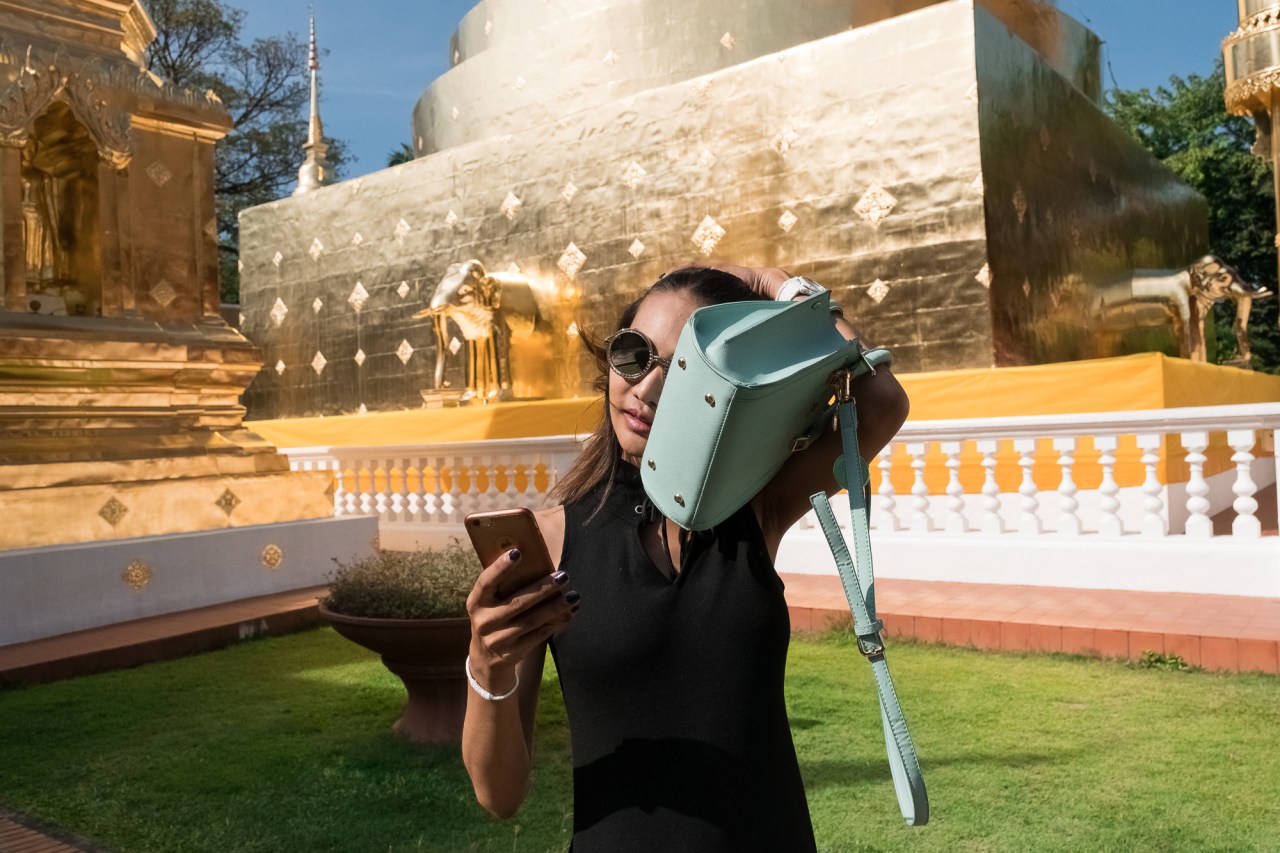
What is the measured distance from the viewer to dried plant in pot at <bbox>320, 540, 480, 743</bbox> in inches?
132

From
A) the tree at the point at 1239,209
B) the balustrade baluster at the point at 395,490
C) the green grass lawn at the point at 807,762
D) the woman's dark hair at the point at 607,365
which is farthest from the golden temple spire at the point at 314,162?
the tree at the point at 1239,209

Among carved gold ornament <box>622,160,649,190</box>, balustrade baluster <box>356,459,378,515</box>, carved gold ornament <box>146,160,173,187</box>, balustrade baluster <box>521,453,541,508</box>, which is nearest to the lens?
carved gold ornament <box>146,160,173,187</box>

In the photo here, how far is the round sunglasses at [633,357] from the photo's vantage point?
45.7 inches

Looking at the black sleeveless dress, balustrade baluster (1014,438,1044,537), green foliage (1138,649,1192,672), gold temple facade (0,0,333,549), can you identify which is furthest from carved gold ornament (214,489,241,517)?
the black sleeveless dress

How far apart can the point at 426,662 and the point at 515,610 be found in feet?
8.28

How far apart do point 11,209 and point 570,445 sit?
3.60m

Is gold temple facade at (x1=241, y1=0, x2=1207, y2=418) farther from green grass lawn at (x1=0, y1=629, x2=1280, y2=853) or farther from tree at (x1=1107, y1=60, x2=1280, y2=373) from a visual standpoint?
tree at (x1=1107, y1=60, x2=1280, y2=373)

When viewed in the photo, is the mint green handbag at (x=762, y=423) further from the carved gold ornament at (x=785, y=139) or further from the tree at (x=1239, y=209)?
the tree at (x=1239, y=209)

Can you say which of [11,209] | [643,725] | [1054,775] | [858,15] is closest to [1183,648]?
[1054,775]

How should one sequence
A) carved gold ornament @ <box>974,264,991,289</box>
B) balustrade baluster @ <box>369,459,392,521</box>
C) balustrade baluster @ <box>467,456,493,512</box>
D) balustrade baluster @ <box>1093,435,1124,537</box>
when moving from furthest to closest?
balustrade baluster @ <box>369,459,392,521</box>, balustrade baluster @ <box>467,456,493,512</box>, carved gold ornament @ <box>974,264,991,289</box>, balustrade baluster @ <box>1093,435,1124,537</box>

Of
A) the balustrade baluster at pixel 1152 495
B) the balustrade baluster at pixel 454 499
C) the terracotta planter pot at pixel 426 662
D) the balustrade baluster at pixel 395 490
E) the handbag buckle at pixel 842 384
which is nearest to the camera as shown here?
the handbag buckle at pixel 842 384

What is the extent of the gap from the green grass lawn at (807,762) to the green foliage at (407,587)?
0.43 metres

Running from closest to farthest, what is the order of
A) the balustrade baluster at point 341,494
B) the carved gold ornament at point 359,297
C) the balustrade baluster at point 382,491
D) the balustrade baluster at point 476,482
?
the balustrade baluster at point 476,482, the balustrade baluster at point 382,491, the balustrade baluster at point 341,494, the carved gold ornament at point 359,297

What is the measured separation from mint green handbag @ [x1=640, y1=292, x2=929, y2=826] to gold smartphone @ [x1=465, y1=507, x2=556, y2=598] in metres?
0.14
